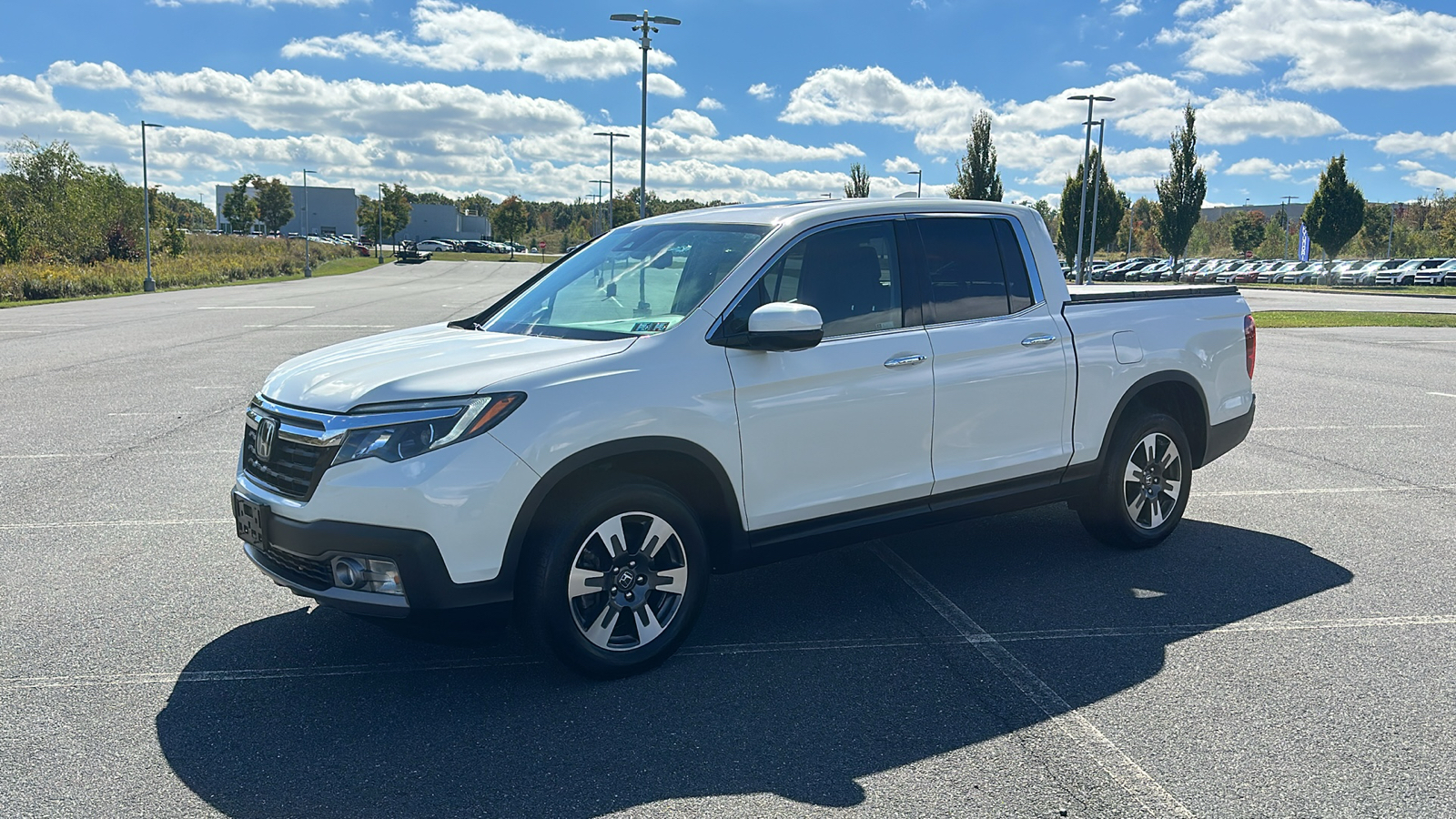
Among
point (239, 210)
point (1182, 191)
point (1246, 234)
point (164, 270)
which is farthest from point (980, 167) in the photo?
point (239, 210)

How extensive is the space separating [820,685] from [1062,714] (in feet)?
2.94

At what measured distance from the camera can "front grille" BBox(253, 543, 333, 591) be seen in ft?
12.8

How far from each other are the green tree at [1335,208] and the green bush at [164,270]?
58046mm

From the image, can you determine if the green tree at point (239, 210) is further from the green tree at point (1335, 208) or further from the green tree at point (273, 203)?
the green tree at point (1335, 208)

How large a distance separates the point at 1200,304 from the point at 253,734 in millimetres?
5333

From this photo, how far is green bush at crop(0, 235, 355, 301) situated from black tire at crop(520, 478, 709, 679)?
124 feet

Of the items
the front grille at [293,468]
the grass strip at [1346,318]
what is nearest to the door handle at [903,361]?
the front grille at [293,468]

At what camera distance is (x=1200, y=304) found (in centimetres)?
623

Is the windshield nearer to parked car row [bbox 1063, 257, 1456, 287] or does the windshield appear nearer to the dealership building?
parked car row [bbox 1063, 257, 1456, 287]

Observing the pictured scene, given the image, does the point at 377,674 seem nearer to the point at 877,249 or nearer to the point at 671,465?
the point at 671,465

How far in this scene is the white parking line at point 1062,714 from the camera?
3.33 m

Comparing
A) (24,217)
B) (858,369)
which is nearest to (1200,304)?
(858,369)

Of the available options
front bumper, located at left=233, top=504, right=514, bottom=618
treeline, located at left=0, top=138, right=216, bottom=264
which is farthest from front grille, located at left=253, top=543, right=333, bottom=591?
treeline, located at left=0, top=138, right=216, bottom=264

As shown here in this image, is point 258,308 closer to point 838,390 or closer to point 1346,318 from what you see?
point 838,390
